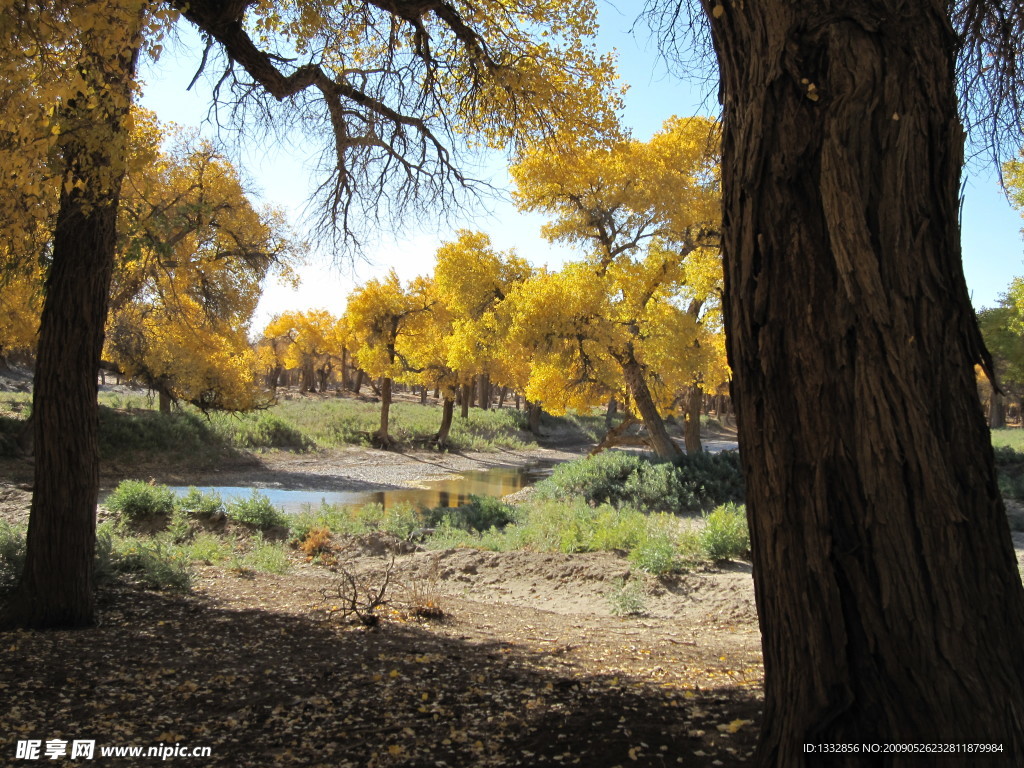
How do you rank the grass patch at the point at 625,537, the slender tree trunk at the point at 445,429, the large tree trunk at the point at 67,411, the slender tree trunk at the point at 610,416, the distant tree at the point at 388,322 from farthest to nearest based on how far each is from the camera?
the slender tree trunk at the point at 610,416
the slender tree trunk at the point at 445,429
the distant tree at the point at 388,322
the grass patch at the point at 625,537
the large tree trunk at the point at 67,411

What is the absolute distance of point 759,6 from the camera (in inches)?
88.4

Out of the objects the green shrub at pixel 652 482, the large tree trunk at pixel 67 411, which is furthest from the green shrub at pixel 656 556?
the large tree trunk at pixel 67 411

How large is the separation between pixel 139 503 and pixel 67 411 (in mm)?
7703

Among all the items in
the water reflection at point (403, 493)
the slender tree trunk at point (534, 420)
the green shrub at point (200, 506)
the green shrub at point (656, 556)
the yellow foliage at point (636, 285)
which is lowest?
the water reflection at point (403, 493)

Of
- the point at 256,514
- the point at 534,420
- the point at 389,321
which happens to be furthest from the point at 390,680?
the point at 534,420

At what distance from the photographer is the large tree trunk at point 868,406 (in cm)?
199

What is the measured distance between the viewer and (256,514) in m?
11.7

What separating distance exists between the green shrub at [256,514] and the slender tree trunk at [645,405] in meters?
8.92

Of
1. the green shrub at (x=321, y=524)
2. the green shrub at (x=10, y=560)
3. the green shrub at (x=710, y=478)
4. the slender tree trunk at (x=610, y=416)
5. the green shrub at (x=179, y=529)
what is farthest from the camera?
the slender tree trunk at (x=610, y=416)

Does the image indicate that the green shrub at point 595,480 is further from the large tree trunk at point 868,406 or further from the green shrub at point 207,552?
the large tree trunk at point 868,406

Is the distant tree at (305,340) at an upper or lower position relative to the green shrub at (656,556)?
upper

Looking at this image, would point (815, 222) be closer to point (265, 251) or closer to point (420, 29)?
point (420, 29)

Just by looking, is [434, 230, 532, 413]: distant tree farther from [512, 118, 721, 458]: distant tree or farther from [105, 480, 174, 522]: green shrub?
[105, 480, 174, 522]: green shrub

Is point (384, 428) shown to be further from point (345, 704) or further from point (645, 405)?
point (345, 704)
